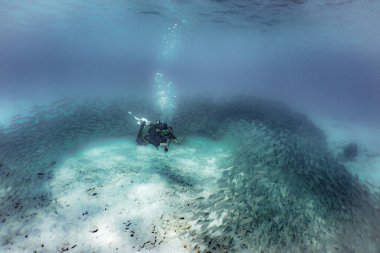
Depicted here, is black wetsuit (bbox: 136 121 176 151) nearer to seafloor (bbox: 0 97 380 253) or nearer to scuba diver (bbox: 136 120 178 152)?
scuba diver (bbox: 136 120 178 152)

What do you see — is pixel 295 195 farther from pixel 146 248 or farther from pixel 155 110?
pixel 155 110

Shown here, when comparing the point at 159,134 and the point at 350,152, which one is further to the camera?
the point at 350,152

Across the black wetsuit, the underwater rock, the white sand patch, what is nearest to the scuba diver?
the black wetsuit

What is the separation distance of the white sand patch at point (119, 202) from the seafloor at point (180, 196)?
0.04 m

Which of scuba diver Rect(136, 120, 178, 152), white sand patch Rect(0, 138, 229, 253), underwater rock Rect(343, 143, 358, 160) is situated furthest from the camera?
underwater rock Rect(343, 143, 358, 160)

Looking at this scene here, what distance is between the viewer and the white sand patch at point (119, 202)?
6176mm

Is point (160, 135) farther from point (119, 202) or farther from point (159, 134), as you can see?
point (119, 202)

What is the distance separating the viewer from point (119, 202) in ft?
25.6

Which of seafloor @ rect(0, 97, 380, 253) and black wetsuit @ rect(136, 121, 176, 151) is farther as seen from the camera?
black wetsuit @ rect(136, 121, 176, 151)

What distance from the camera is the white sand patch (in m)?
6.18

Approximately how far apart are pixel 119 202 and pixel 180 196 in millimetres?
2107

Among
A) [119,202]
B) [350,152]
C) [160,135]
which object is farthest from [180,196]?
[350,152]

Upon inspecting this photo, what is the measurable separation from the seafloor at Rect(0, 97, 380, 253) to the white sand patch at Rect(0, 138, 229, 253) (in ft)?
0.12

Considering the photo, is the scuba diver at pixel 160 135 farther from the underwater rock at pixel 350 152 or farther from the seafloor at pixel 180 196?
the underwater rock at pixel 350 152
